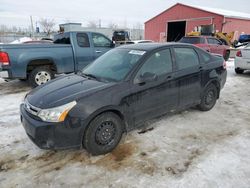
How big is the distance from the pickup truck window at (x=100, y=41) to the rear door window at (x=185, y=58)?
428 cm

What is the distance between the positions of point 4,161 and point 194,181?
8.63 feet

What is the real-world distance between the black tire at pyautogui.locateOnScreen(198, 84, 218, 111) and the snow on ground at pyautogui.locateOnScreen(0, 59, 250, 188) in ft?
1.30

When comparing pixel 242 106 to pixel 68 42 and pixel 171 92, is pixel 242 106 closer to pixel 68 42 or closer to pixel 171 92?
pixel 171 92

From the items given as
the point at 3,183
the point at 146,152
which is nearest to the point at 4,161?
the point at 3,183

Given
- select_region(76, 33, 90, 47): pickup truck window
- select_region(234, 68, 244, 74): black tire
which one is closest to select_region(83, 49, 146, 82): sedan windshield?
select_region(76, 33, 90, 47): pickup truck window

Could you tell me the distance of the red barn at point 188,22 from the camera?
73.2ft

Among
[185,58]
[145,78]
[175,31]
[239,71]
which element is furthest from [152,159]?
[175,31]

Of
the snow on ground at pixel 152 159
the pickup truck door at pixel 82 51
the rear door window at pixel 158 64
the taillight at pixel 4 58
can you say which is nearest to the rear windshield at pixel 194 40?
the pickup truck door at pixel 82 51

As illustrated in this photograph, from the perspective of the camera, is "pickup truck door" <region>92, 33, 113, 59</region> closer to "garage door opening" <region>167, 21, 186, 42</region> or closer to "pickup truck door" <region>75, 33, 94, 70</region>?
"pickup truck door" <region>75, 33, 94, 70</region>

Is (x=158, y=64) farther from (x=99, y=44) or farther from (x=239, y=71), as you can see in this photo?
(x=239, y=71)

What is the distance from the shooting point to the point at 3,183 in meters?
2.63

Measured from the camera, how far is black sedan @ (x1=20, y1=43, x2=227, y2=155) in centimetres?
282

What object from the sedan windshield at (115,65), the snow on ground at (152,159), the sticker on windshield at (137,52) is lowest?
the snow on ground at (152,159)

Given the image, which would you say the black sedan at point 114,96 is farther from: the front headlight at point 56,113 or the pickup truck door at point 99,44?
the pickup truck door at point 99,44
